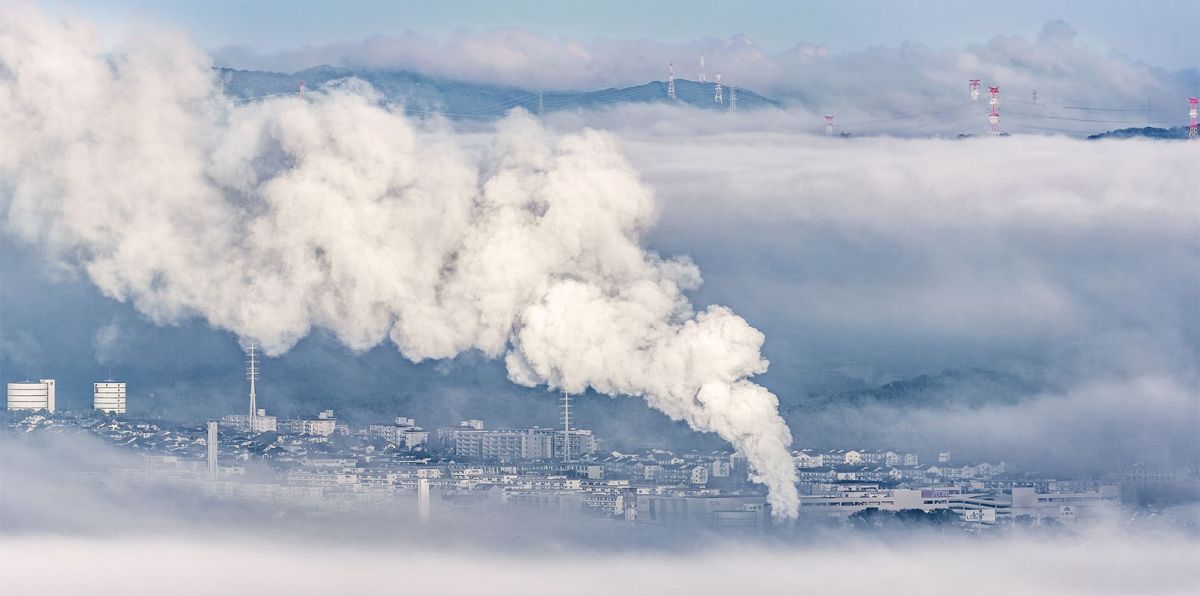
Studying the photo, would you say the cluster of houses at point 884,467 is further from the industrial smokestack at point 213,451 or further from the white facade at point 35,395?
the white facade at point 35,395

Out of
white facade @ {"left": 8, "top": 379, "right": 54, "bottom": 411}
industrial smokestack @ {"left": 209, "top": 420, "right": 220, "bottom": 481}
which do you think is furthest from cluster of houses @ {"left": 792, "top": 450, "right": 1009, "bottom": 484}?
white facade @ {"left": 8, "top": 379, "right": 54, "bottom": 411}

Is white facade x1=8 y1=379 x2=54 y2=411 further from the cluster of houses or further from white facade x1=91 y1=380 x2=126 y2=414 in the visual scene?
the cluster of houses

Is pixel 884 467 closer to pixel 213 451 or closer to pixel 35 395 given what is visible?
pixel 213 451

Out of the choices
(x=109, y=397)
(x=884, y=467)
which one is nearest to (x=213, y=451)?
(x=109, y=397)

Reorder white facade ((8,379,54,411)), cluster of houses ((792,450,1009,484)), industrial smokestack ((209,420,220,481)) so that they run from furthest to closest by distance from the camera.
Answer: white facade ((8,379,54,411))
industrial smokestack ((209,420,220,481))
cluster of houses ((792,450,1009,484))

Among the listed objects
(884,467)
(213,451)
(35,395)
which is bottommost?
(884,467)

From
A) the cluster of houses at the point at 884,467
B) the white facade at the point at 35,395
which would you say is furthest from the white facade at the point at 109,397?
the cluster of houses at the point at 884,467

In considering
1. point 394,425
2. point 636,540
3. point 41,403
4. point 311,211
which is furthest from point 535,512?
point 41,403

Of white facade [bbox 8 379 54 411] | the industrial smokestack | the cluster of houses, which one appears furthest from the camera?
white facade [bbox 8 379 54 411]

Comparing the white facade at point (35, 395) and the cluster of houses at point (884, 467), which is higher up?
the white facade at point (35, 395)

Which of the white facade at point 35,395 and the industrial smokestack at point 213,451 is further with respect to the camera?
the white facade at point 35,395
